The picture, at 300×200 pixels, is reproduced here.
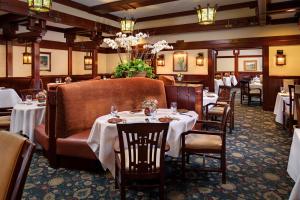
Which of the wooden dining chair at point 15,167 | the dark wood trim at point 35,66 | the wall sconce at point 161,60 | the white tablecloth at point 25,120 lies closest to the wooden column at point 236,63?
the wall sconce at point 161,60

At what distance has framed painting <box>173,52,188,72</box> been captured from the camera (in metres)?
10.0

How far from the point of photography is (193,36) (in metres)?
9.62

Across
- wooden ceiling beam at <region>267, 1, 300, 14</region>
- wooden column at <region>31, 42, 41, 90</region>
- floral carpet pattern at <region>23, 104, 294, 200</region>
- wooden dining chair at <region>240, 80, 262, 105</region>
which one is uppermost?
wooden ceiling beam at <region>267, 1, 300, 14</region>

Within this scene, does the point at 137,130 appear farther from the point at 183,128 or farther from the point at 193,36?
the point at 193,36

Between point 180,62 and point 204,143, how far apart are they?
24.9ft

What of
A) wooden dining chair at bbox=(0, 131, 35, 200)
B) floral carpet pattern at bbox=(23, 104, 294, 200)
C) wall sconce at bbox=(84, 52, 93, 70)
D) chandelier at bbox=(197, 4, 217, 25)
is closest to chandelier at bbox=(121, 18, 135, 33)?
chandelier at bbox=(197, 4, 217, 25)

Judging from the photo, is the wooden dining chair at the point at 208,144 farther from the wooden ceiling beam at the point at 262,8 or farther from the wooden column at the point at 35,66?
the wooden column at the point at 35,66

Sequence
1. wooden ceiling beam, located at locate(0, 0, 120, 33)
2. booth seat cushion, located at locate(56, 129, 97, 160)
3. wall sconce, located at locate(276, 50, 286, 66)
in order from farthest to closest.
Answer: wall sconce, located at locate(276, 50, 286, 66) < wooden ceiling beam, located at locate(0, 0, 120, 33) < booth seat cushion, located at locate(56, 129, 97, 160)

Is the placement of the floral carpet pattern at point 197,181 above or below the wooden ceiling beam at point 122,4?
below

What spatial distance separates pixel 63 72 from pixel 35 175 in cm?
921

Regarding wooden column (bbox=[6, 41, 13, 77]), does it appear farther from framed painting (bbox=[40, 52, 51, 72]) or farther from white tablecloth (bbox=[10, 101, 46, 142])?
white tablecloth (bbox=[10, 101, 46, 142])

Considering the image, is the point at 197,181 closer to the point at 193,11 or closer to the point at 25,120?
the point at 25,120

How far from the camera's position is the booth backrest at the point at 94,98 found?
342 centimetres

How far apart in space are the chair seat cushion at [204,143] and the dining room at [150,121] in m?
0.01
